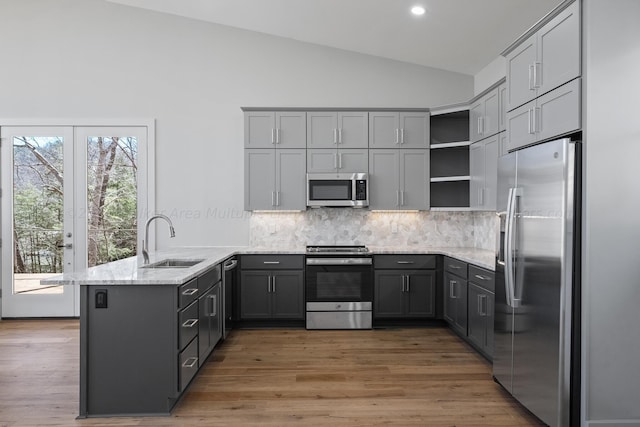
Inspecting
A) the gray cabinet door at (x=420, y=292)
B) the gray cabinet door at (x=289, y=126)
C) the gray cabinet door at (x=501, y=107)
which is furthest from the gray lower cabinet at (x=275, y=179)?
the gray cabinet door at (x=501, y=107)

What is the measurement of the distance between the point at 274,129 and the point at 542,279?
339 cm

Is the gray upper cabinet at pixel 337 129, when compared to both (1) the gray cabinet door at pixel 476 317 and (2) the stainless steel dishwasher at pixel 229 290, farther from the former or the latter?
(1) the gray cabinet door at pixel 476 317

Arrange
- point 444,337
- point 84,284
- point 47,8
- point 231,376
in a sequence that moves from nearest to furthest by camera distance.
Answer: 1. point 84,284
2. point 231,376
3. point 444,337
4. point 47,8

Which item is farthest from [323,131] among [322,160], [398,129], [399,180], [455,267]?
[455,267]

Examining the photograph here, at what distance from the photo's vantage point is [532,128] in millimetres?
2820

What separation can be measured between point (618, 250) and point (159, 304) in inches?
109

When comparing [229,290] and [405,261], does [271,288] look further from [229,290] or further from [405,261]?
[405,261]

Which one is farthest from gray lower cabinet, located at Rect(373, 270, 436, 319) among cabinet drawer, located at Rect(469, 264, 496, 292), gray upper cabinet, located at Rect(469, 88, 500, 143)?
gray upper cabinet, located at Rect(469, 88, 500, 143)

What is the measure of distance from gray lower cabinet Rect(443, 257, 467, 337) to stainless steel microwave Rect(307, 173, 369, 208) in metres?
1.24

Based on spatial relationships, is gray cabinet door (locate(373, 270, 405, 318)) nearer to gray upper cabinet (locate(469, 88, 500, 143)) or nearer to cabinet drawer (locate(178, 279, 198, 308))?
gray upper cabinet (locate(469, 88, 500, 143))

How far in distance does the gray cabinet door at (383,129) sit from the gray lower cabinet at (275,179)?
34.0 inches

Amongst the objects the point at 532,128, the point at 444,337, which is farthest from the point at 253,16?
the point at 444,337

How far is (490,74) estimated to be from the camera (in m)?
4.89

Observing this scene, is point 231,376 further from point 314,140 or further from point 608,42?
point 608,42
